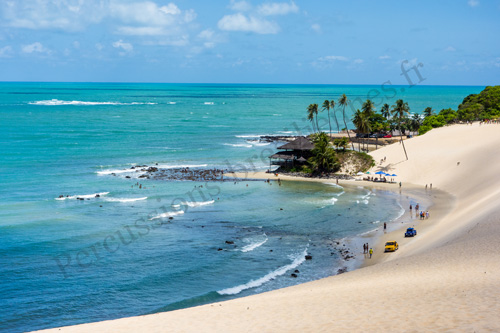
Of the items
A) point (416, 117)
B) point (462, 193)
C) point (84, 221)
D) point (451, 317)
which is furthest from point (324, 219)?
point (416, 117)

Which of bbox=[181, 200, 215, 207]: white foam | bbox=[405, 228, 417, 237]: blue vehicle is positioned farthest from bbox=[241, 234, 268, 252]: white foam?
bbox=[181, 200, 215, 207]: white foam

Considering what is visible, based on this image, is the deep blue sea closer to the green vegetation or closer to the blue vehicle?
the blue vehicle

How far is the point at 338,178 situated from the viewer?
226 ft

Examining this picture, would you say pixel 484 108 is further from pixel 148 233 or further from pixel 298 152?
pixel 148 233

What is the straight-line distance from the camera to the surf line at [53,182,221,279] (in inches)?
1404

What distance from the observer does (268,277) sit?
3294 centimetres

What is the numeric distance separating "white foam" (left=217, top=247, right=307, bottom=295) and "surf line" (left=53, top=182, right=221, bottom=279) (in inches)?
472

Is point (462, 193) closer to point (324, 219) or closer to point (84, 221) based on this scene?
point (324, 219)

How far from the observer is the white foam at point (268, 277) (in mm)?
30656

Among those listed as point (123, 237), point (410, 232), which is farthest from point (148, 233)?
point (410, 232)

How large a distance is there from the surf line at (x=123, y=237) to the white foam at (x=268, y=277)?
11985 mm

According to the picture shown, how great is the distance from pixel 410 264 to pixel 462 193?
3195 centimetres

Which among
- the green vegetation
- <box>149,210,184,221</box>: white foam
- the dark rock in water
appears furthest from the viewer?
the green vegetation

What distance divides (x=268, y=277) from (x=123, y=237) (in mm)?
15773
